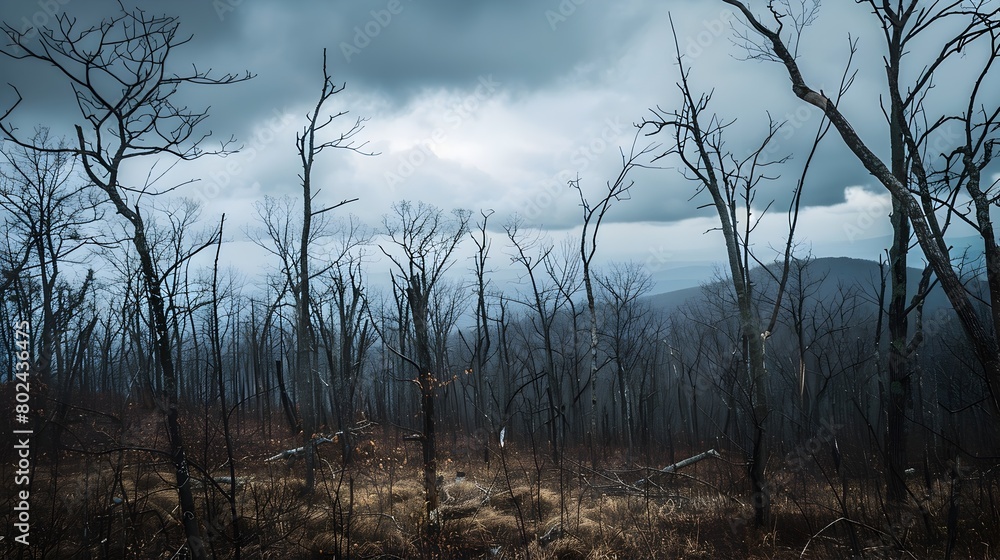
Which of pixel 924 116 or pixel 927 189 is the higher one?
pixel 924 116

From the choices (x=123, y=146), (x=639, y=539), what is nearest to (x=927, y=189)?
(x=639, y=539)

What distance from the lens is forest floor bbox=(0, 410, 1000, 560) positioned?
6102 millimetres

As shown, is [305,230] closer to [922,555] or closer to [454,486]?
[454,486]

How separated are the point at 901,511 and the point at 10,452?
1184cm

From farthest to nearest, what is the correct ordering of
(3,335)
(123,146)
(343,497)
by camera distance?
(3,335)
(343,497)
(123,146)

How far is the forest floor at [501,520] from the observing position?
610cm

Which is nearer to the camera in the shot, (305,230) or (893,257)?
(893,257)

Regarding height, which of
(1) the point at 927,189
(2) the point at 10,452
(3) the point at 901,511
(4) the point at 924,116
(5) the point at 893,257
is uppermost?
(4) the point at 924,116

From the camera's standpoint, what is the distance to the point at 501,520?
9.66 metres

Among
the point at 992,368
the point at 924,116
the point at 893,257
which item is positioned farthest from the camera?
the point at 893,257

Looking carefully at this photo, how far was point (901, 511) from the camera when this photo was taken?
7445mm

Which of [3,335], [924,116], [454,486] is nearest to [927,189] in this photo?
[924,116]

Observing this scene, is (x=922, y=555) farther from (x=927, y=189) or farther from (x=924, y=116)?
(x=924, y=116)

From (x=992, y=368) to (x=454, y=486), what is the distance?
10.0 m
